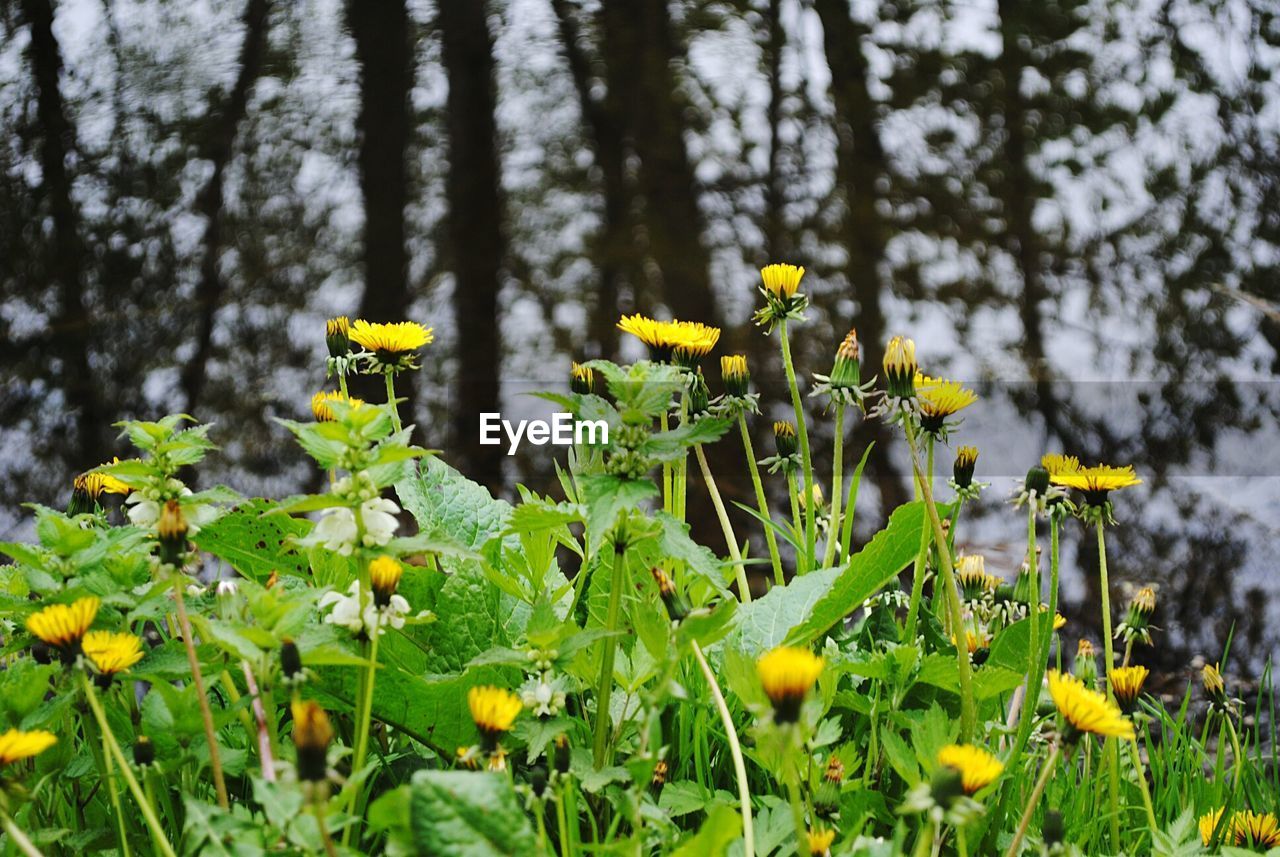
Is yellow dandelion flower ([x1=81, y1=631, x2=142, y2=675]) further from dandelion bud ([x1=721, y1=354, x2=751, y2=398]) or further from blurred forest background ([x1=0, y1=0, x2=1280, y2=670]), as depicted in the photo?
blurred forest background ([x1=0, y1=0, x2=1280, y2=670])

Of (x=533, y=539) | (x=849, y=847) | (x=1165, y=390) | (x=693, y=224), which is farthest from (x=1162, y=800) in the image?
(x=693, y=224)

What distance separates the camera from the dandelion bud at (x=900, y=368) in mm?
652

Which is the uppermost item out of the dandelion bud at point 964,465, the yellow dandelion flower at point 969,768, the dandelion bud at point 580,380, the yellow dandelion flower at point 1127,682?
the dandelion bud at point 580,380

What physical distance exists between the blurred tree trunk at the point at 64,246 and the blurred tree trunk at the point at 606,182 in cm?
107

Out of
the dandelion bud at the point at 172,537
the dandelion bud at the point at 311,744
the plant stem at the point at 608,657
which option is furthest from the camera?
the plant stem at the point at 608,657

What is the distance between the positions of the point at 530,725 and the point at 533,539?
0.65 feet

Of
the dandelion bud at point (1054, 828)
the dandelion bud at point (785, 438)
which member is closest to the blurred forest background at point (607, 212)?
the dandelion bud at point (785, 438)

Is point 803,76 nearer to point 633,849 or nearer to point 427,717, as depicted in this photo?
point 427,717

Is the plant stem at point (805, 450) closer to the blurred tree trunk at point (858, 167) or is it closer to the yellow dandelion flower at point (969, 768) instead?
the yellow dandelion flower at point (969, 768)

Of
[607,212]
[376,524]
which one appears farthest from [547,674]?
[607,212]

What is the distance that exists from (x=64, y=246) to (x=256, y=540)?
1.78 meters

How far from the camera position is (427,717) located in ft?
2.38

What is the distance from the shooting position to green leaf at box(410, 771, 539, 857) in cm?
44

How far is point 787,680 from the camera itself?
1.42 ft
